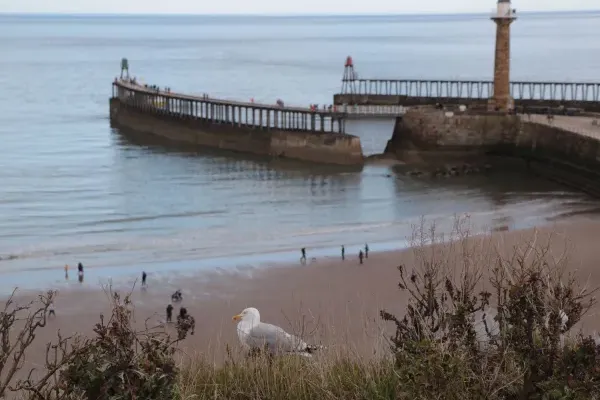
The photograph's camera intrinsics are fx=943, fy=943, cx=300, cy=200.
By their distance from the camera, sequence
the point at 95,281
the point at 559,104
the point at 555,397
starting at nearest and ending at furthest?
the point at 555,397, the point at 95,281, the point at 559,104

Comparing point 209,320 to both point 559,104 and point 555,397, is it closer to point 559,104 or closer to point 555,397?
point 555,397

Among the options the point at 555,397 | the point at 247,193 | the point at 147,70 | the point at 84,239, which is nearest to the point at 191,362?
the point at 555,397

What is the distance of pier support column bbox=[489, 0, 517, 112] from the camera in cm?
4125

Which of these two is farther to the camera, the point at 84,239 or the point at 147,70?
the point at 147,70

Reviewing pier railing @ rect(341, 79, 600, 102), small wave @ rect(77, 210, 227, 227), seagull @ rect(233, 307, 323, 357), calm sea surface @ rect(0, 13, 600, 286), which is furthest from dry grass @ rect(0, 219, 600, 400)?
pier railing @ rect(341, 79, 600, 102)

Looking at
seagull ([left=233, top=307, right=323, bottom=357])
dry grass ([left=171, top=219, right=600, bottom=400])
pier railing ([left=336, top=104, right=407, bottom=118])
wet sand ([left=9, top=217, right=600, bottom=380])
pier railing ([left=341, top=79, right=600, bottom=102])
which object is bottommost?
wet sand ([left=9, top=217, right=600, bottom=380])

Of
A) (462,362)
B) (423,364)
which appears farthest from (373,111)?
(423,364)

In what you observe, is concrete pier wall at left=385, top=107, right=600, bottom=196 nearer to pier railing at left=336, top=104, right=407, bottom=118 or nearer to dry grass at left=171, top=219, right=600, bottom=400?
pier railing at left=336, top=104, right=407, bottom=118

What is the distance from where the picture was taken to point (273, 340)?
863 centimetres

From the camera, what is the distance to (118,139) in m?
53.5

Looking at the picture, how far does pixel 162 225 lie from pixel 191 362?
22165mm

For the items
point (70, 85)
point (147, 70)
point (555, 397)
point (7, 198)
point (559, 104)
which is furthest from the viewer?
point (147, 70)

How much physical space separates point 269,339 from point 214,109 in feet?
159

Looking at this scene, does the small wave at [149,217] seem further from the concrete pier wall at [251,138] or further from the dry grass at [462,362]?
the dry grass at [462,362]
